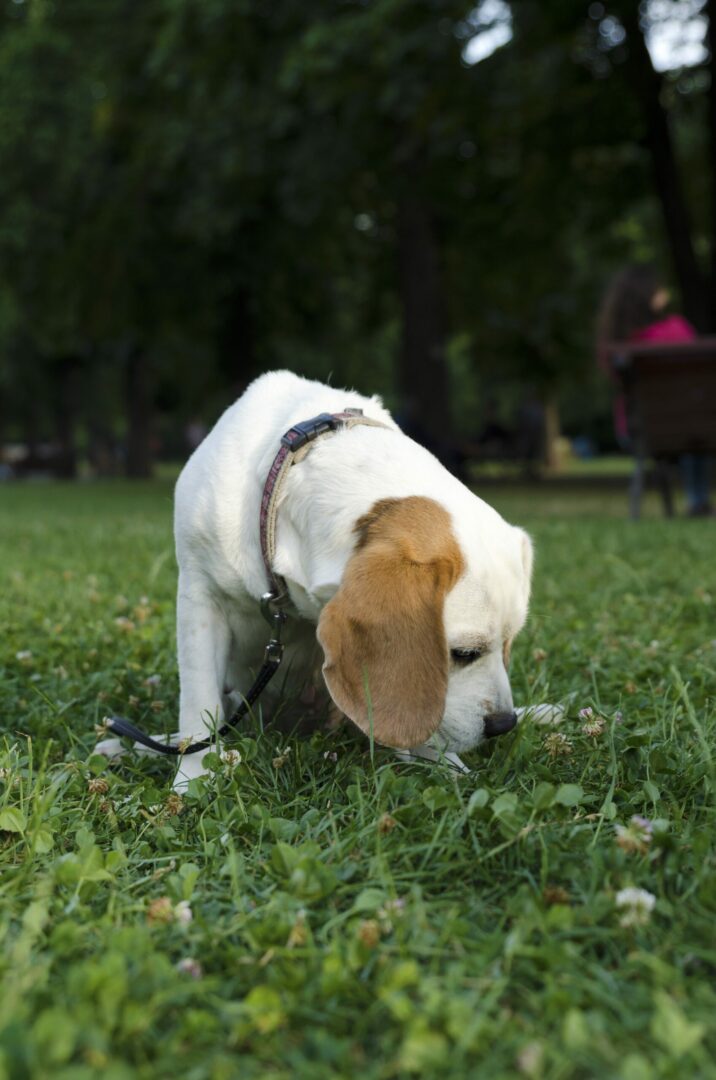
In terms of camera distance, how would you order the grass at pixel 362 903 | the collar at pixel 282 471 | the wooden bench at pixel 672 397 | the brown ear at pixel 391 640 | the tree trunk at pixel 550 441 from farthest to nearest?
the tree trunk at pixel 550 441
the wooden bench at pixel 672 397
the collar at pixel 282 471
the brown ear at pixel 391 640
the grass at pixel 362 903

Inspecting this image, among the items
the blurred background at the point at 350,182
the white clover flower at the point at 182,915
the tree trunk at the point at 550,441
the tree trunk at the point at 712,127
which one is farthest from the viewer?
the tree trunk at the point at 550,441

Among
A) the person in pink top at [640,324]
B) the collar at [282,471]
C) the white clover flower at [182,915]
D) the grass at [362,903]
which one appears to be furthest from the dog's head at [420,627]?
the person in pink top at [640,324]

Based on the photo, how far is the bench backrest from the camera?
11.3 m

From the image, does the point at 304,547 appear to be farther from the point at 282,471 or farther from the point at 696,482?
the point at 696,482

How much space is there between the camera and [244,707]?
3348 millimetres

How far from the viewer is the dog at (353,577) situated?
104 inches

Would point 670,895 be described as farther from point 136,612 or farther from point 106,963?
point 136,612

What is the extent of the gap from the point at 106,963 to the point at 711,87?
54.8 ft

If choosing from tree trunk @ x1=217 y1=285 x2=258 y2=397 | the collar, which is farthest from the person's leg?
tree trunk @ x1=217 y1=285 x2=258 y2=397

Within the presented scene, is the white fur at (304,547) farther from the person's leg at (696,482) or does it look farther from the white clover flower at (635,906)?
the person's leg at (696,482)

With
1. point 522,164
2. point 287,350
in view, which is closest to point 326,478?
point 522,164

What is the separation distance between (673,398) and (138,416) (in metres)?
24.4

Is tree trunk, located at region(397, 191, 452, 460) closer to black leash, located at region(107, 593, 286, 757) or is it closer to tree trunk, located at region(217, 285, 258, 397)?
tree trunk, located at region(217, 285, 258, 397)

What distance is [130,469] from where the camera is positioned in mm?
34500
